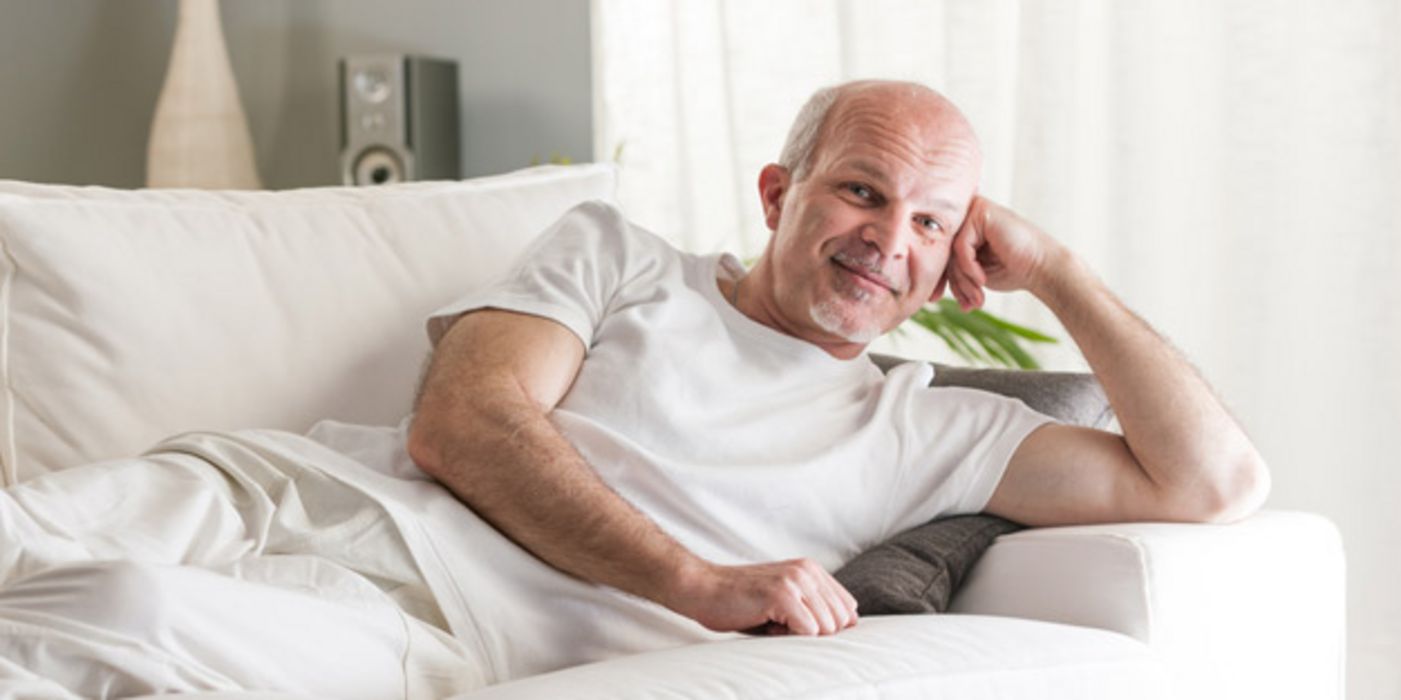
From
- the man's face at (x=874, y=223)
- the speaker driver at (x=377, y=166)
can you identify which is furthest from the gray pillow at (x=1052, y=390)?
the speaker driver at (x=377, y=166)

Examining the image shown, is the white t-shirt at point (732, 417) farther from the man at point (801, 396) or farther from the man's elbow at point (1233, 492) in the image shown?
the man's elbow at point (1233, 492)

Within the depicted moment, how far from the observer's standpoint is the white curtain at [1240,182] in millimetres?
2994

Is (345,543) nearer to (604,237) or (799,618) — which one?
(799,618)

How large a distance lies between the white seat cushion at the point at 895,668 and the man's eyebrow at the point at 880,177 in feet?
1.88

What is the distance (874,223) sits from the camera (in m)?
2.07

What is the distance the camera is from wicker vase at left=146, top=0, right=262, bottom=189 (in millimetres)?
4391

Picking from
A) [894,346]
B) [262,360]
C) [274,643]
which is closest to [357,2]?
[894,346]

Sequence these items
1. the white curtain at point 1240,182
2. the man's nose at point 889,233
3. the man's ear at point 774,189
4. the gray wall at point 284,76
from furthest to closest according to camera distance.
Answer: the gray wall at point 284,76, the white curtain at point 1240,182, the man's ear at point 774,189, the man's nose at point 889,233

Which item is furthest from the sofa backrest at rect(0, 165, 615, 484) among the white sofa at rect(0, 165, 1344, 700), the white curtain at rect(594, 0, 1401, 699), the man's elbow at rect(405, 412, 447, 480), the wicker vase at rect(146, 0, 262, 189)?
the wicker vase at rect(146, 0, 262, 189)

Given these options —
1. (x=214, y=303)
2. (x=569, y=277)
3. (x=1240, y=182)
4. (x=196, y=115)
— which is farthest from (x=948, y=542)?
(x=196, y=115)

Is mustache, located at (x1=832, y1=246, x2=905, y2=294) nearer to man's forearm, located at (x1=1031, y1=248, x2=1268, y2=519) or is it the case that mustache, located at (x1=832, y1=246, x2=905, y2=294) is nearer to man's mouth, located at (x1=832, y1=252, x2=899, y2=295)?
man's mouth, located at (x1=832, y1=252, x2=899, y2=295)

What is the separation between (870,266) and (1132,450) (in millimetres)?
357

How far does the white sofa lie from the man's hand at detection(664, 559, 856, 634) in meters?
0.03

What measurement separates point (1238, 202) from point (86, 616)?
2.38 metres
